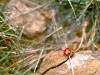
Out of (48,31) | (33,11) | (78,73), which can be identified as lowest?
(78,73)

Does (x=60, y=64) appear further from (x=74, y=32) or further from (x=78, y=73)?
(x=74, y=32)

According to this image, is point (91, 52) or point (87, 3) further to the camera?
point (87, 3)

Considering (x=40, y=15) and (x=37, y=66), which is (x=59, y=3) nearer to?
(x=40, y=15)

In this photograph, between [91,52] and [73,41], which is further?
[73,41]

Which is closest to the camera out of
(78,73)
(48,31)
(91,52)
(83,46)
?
(78,73)

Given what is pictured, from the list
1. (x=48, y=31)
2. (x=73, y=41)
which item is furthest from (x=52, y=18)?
(x=73, y=41)

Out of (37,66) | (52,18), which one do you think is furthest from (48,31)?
(37,66)

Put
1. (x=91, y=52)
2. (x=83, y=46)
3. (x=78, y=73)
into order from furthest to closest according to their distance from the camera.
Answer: (x=83, y=46) < (x=91, y=52) < (x=78, y=73)

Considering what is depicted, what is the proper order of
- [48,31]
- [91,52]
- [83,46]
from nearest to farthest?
[91,52]
[83,46]
[48,31]

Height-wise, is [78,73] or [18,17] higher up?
[18,17]
